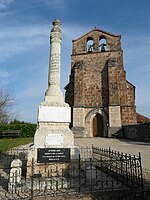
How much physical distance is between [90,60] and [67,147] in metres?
19.3

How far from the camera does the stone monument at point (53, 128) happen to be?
5.31 metres

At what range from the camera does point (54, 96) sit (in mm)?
6219

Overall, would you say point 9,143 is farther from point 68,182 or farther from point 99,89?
point 99,89

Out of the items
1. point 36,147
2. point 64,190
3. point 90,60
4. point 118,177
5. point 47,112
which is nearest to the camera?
point 64,190

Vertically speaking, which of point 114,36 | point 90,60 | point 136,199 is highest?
point 114,36

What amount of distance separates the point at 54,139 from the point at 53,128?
0.36 metres

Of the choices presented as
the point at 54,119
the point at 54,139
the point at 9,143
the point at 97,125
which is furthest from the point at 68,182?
the point at 97,125

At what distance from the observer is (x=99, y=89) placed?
22078 millimetres

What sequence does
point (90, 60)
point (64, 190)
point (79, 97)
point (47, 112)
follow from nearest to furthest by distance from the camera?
point (64, 190) < point (47, 112) < point (79, 97) < point (90, 60)

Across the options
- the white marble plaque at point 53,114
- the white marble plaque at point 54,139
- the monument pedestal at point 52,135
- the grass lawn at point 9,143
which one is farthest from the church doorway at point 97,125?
the white marble plaque at point 54,139

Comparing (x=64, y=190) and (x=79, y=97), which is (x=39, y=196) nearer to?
(x=64, y=190)

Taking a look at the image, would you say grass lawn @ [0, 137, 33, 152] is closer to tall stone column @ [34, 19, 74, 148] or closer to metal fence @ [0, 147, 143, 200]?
metal fence @ [0, 147, 143, 200]

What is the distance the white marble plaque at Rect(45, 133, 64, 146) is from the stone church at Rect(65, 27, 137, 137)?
14889 millimetres

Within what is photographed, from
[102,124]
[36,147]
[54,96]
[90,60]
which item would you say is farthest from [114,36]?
[36,147]
